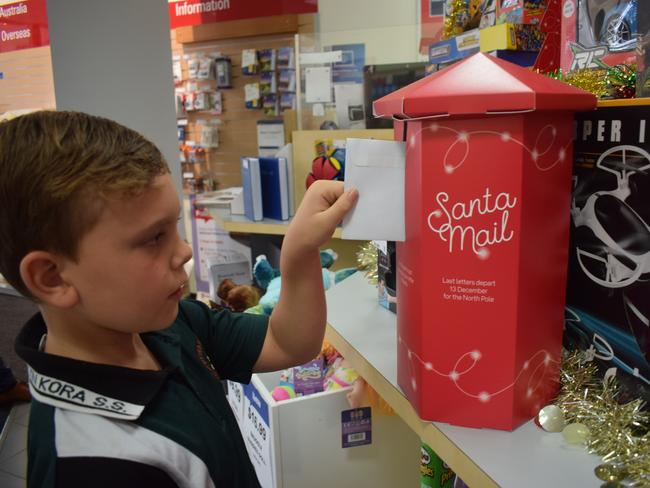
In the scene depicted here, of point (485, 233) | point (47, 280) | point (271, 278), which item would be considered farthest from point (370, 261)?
point (271, 278)

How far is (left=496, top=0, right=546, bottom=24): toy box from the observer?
108cm

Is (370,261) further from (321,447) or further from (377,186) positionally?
(377,186)

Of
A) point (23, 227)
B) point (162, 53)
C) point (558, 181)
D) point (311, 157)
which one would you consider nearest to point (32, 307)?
point (162, 53)

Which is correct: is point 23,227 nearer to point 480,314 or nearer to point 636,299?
point 480,314

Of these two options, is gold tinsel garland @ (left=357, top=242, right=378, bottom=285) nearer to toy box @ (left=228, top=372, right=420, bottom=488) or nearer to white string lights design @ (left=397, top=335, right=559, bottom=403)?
toy box @ (left=228, top=372, right=420, bottom=488)

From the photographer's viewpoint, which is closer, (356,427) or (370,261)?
(370,261)

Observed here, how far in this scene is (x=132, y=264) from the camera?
0.66 metres

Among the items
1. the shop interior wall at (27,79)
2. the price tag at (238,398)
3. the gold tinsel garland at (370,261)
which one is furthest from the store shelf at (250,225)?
the shop interior wall at (27,79)

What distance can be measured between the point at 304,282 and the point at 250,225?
5.50 ft

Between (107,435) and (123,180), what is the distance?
287 millimetres

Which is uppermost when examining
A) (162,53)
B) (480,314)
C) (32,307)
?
(162,53)

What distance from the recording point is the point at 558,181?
66cm

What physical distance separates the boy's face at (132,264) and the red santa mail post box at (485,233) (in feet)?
0.96

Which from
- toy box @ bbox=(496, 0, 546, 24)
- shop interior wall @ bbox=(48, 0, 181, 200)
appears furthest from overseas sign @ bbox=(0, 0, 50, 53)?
toy box @ bbox=(496, 0, 546, 24)
